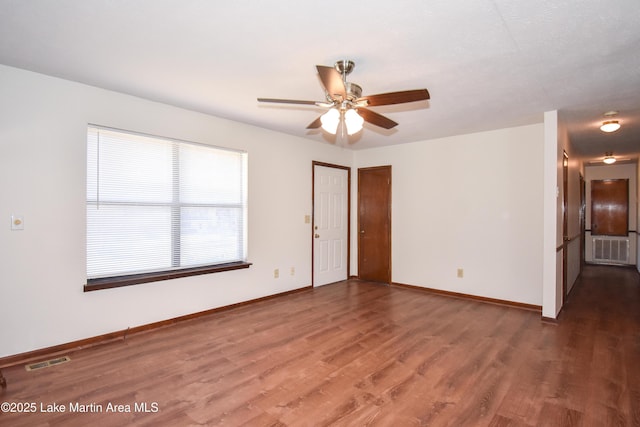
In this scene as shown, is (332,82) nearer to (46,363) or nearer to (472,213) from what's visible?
(46,363)

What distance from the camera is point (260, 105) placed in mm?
3572

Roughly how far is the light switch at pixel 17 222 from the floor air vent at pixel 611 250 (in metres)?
10.8

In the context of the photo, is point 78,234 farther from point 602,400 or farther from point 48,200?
point 602,400

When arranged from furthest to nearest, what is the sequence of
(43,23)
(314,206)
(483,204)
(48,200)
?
1. (314,206)
2. (483,204)
3. (48,200)
4. (43,23)

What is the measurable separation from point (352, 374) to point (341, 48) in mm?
2481

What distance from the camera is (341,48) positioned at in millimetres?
2299

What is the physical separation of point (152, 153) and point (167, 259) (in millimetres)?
1184

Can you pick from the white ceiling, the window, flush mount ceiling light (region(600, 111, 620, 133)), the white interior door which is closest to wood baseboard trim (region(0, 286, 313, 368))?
the window

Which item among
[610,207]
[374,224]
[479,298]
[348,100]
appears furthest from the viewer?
[610,207]

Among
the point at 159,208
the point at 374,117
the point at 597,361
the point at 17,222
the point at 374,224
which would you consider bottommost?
the point at 597,361

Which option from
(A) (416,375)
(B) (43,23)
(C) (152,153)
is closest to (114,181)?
(C) (152,153)

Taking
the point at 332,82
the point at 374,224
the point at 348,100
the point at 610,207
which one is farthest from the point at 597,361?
the point at 610,207

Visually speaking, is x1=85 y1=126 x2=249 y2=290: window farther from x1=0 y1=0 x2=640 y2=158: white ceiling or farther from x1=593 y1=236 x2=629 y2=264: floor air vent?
x1=593 y1=236 x2=629 y2=264: floor air vent

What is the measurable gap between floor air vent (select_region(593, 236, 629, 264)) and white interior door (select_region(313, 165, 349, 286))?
6722 mm
